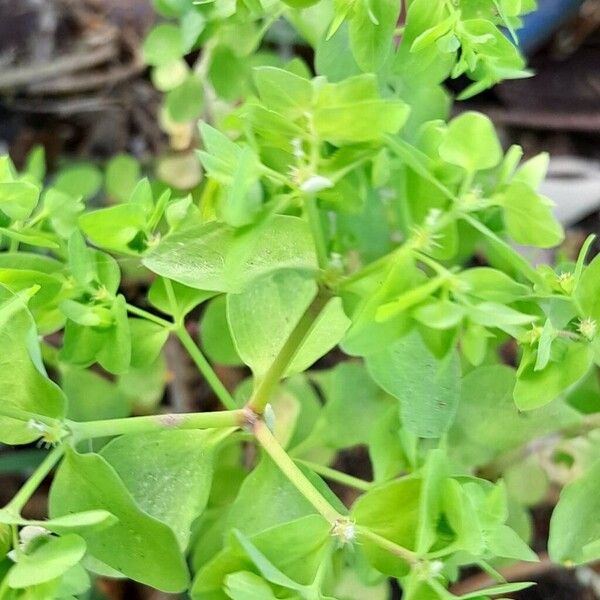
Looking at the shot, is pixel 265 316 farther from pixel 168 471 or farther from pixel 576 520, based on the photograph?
pixel 576 520

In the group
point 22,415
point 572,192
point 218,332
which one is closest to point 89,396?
point 218,332

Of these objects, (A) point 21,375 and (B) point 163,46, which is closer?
(A) point 21,375

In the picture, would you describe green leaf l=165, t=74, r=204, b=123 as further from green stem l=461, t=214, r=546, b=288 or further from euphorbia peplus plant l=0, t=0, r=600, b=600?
green stem l=461, t=214, r=546, b=288

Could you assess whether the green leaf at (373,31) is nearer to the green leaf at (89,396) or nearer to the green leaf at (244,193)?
the green leaf at (244,193)

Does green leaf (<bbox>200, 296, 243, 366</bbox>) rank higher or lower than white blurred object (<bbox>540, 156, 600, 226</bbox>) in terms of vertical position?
higher

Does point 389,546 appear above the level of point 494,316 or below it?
below

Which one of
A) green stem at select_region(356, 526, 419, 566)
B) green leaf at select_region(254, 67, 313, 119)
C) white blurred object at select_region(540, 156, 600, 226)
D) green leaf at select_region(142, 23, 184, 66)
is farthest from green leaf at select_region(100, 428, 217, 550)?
white blurred object at select_region(540, 156, 600, 226)

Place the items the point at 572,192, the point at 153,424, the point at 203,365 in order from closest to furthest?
the point at 153,424 < the point at 203,365 < the point at 572,192

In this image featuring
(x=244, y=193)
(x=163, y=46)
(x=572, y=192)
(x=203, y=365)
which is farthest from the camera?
(x=572, y=192)
